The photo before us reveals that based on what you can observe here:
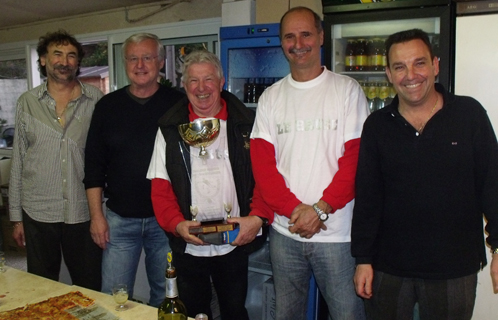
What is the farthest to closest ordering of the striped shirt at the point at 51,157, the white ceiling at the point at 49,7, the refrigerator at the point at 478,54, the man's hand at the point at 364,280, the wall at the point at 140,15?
the white ceiling at the point at 49,7 → the wall at the point at 140,15 → the striped shirt at the point at 51,157 → the refrigerator at the point at 478,54 → the man's hand at the point at 364,280

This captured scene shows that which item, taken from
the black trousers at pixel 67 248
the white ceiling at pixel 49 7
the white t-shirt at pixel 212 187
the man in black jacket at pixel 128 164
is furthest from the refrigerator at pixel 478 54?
the white ceiling at pixel 49 7

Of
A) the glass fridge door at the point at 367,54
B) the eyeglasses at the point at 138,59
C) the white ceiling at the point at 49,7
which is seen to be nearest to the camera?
the eyeglasses at the point at 138,59

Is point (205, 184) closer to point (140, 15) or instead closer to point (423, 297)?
point (423, 297)

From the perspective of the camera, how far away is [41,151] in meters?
2.42

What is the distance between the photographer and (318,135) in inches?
75.4

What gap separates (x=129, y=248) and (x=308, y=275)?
965 mm

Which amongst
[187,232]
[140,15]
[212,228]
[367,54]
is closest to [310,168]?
[212,228]

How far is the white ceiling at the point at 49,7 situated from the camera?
13.6 feet

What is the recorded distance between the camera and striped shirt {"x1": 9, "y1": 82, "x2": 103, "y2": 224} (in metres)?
2.42

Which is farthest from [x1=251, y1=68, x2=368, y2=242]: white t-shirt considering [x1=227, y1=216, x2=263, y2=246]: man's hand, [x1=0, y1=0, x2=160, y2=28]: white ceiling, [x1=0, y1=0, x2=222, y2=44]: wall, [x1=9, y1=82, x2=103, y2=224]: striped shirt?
[x1=0, y1=0, x2=160, y2=28]: white ceiling

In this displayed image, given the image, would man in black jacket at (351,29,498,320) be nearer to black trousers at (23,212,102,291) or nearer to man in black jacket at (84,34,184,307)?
man in black jacket at (84,34,184,307)

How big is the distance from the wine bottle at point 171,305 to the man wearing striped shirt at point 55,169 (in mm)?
1079

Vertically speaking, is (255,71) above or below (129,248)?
above

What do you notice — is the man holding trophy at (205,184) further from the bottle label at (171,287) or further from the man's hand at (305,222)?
the bottle label at (171,287)
